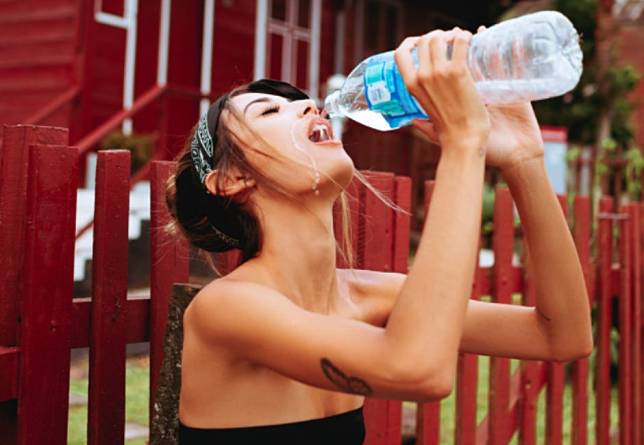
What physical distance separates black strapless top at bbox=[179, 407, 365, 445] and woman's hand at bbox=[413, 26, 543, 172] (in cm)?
65

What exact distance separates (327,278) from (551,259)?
50 cm

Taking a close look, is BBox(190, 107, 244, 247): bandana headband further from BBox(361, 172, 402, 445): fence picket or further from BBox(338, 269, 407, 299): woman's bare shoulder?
BBox(361, 172, 402, 445): fence picket

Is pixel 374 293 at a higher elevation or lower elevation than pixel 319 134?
lower

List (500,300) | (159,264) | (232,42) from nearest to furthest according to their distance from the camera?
(159,264) < (500,300) < (232,42)

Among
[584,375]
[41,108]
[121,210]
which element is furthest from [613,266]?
[41,108]

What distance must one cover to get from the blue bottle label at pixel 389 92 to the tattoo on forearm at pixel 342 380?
0.60m

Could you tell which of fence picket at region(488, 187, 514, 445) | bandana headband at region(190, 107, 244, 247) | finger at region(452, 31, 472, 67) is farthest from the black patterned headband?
fence picket at region(488, 187, 514, 445)

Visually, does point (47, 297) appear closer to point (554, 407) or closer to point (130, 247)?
point (554, 407)

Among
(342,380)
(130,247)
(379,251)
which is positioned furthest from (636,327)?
(130,247)

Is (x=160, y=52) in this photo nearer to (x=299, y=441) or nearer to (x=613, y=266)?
(x=613, y=266)

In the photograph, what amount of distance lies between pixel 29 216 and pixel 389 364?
0.90 metres

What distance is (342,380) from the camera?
1.43 meters

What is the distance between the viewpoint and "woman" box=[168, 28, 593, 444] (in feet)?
4.57

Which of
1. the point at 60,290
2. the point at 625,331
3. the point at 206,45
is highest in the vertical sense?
the point at 206,45
